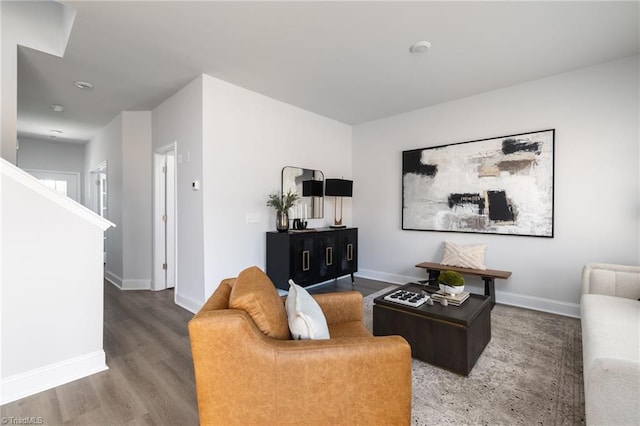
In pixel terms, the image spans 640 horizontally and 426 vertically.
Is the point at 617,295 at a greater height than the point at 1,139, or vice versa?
the point at 1,139

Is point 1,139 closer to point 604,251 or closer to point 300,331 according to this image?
point 300,331

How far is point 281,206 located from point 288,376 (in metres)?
2.77

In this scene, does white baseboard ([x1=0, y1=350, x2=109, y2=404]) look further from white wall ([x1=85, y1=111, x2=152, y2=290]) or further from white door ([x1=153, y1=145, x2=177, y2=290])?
white wall ([x1=85, y1=111, x2=152, y2=290])

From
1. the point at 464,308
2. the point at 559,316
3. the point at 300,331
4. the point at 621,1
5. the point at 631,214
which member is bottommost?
the point at 559,316

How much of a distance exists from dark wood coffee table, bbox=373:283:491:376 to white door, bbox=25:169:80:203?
7.55m

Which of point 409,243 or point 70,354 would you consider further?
point 409,243

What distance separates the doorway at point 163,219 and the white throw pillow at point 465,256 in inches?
156

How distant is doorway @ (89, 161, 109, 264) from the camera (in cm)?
538

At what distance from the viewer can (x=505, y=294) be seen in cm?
367

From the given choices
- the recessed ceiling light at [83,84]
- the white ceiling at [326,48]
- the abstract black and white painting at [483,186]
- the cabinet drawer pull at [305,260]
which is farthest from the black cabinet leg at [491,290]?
the recessed ceiling light at [83,84]

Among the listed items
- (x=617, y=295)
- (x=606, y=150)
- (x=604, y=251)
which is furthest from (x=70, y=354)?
(x=606, y=150)

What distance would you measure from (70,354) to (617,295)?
443 centimetres

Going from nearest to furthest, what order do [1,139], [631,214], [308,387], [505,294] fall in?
[308,387] < [1,139] < [631,214] < [505,294]

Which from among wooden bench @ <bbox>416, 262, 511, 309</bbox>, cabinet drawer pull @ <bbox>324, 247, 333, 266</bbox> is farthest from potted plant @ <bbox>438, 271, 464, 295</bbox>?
cabinet drawer pull @ <bbox>324, 247, 333, 266</bbox>
